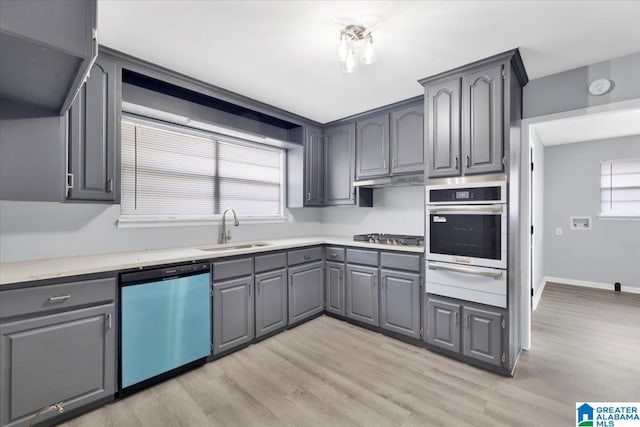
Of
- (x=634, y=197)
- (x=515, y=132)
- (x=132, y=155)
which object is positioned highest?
(x=515, y=132)

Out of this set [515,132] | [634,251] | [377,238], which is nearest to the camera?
[515,132]

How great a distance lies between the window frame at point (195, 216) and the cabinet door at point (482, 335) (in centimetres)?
250

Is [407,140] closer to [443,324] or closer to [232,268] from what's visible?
[443,324]

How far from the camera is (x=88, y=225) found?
2.37 metres

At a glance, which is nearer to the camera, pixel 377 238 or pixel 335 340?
pixel 335 340

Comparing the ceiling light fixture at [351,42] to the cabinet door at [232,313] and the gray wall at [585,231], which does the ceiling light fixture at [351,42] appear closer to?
the cabinet door at [232,313]

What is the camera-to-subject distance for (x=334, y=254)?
3.51m

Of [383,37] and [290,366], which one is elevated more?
[383,37]

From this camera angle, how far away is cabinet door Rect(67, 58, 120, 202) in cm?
203

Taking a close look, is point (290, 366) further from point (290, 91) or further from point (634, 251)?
point (634, 251)

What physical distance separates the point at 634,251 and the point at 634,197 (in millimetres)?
837

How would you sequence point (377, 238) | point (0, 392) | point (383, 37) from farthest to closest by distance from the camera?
1. point (377, 238)
2. point (383, 37)
3. point (0, 392)

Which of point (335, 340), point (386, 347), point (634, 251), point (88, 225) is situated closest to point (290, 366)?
point (335, 340)

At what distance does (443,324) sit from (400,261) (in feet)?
2.22
